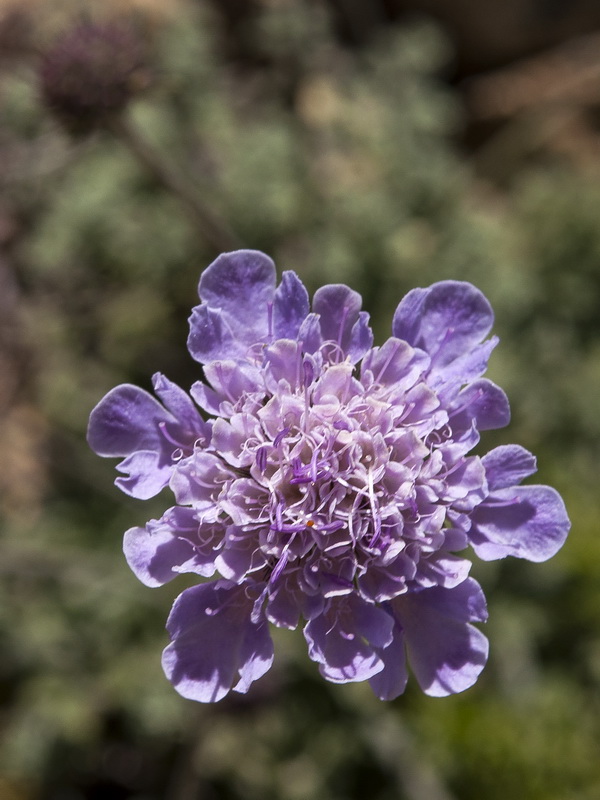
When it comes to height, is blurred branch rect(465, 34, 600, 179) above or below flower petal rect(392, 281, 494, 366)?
below

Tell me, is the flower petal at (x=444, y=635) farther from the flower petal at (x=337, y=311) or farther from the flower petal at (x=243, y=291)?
the flower petal at (x=243, y=291)

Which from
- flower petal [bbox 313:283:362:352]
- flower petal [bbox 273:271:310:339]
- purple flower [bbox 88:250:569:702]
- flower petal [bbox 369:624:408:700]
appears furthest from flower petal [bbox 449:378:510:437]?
flower petal [bbox 369:624:408:700]

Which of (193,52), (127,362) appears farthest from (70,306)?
(193,52)

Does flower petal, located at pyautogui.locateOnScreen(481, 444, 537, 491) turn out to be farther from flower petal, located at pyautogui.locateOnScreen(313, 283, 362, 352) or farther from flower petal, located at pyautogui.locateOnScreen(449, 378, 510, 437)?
flower petal, located at pyautogui.locateOnScreen(313, 283, 362, 352)

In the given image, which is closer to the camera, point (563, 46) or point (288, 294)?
point (288, 294)

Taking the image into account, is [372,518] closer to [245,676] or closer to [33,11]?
[245,676]
